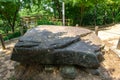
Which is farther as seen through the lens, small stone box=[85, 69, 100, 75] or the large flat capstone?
small stone box=[85, 69, 100, 75]

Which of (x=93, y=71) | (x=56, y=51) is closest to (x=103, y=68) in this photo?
(x=93, y=71)

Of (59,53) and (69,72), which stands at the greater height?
(59,53)

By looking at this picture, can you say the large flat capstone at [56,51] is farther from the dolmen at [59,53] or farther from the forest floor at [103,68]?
the forest floor at [103,68]

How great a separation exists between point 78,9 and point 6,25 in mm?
8032

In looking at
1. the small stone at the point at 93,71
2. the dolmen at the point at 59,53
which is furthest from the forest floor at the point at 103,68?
the dolmen at the point at 59,53

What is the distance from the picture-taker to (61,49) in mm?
6953

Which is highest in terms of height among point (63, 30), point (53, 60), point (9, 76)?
point (63, 30)

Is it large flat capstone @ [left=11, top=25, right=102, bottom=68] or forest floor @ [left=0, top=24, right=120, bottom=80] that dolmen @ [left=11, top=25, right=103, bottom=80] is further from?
forest floor @ [left=0, top=24, right=120, bottom=80]

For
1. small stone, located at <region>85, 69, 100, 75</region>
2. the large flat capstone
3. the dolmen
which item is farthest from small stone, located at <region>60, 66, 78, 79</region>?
small stone, located at <region>85, 69, 100, 75</region>

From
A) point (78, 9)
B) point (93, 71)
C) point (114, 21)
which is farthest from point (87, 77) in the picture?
point (114, 21)

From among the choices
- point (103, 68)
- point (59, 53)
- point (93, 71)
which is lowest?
point (103, 68)

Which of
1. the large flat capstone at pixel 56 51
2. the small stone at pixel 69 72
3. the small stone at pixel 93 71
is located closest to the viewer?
the large flat capstone at pixel 56 51

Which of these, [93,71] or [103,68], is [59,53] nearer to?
[93,71]

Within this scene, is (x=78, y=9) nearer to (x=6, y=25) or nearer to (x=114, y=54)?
(x=6, y=25)
